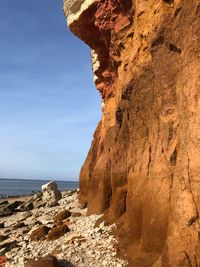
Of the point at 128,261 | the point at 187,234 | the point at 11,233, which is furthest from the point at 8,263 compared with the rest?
the point at 187,234

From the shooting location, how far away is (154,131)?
42.1 feet

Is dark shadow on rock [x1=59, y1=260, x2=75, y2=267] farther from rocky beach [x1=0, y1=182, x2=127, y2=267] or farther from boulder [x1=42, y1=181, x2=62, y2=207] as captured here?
boulder [x1=42, y1=181, x2=62, y2=207]

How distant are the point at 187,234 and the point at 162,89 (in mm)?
4796

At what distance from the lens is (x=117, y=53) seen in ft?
60.0

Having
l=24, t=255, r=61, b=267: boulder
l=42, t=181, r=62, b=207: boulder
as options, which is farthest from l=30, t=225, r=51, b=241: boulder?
l=42, t=181, r=62, b=207: boulder

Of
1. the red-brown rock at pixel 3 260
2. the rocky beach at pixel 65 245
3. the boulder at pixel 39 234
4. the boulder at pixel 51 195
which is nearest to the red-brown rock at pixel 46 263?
the rocky beach at pixel 65 245

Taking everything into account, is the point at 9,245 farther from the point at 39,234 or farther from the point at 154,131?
the point at 154,131

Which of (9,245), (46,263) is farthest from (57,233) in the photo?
(46,263)

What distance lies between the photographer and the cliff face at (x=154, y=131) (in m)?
9.89

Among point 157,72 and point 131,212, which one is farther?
A: point 131,212

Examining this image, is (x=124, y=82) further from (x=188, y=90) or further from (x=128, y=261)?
(x=128, y=261)

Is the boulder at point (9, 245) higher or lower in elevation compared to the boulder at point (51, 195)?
lower

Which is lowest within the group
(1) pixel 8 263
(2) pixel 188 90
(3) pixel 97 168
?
(1) pixel 8 263

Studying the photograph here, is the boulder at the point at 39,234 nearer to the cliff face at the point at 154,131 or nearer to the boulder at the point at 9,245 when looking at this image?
the boulder at the point at 9,245
